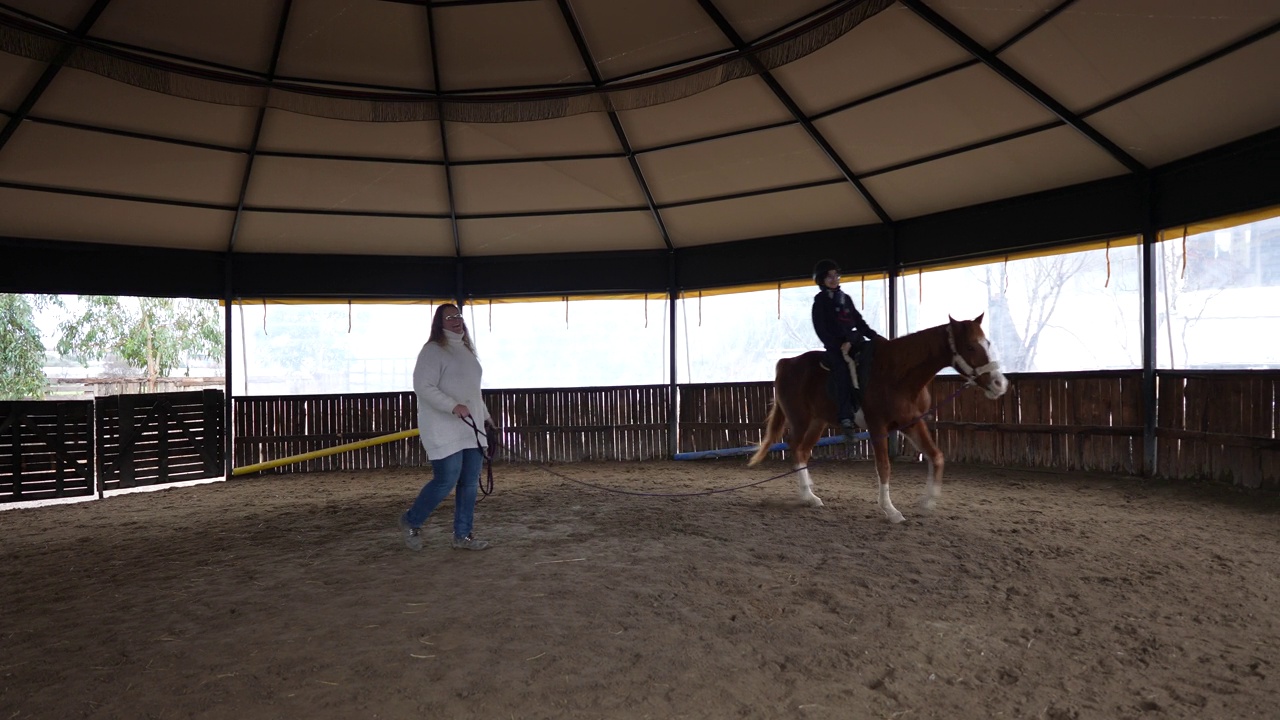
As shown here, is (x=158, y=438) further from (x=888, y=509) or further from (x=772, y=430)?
(x=888, y=509)

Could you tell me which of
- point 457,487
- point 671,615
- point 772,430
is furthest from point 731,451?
point 671,615

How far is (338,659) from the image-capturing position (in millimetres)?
3121

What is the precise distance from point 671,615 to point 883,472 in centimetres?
309

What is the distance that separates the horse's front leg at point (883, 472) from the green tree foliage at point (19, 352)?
57.8 ft

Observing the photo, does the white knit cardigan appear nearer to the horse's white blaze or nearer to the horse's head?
the horse's head

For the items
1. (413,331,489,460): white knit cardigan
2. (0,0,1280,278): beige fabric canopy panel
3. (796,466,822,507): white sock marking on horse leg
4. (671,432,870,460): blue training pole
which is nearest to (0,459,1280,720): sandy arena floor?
(796,466,822,507): white sock marking on horse leg

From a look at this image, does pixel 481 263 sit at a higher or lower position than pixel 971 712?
higher

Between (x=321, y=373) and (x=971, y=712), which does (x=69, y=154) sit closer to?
(x=971, y=712)

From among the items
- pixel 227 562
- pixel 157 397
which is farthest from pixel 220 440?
pixel 227 562

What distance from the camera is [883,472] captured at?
6.02 meters

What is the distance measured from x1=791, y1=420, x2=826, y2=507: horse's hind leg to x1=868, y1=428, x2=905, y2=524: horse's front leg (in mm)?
767

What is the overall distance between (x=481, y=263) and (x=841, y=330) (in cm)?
659

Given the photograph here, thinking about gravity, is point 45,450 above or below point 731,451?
above

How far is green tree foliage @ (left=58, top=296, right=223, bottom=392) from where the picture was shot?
16328 mm
